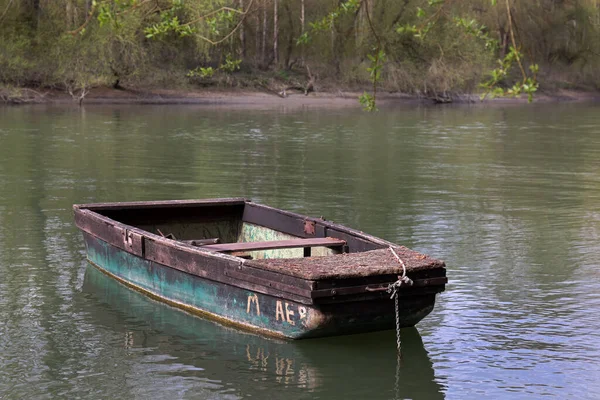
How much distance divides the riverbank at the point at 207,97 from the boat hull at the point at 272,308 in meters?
42.7

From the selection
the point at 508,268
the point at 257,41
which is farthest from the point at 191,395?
the point at 257,41

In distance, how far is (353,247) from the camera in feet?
37.9

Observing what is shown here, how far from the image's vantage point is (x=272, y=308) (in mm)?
9898

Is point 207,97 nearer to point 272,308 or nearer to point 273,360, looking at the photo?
point 272,308

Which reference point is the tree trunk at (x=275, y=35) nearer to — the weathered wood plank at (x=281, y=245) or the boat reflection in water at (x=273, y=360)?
the weathered wood plank at (x=281, y=245)

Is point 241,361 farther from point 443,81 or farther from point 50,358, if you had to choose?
point 443,81

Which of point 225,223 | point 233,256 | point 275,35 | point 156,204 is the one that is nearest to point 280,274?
point 233,256

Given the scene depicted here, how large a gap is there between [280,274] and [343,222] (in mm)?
8318

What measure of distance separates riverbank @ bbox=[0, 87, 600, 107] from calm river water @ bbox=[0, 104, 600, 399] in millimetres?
17108

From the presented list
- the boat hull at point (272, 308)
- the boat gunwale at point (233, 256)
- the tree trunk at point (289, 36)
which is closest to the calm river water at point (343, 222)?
the boat hull at point (272, 308)

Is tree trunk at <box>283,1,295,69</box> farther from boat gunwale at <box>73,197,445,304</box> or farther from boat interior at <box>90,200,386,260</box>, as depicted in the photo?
boat gunwale at <box>73,197,445,304</box>

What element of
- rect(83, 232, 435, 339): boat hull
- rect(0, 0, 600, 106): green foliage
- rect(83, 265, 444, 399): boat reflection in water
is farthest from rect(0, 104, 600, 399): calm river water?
rect(0, 0, 600, 106): green foliage

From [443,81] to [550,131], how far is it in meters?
21.5

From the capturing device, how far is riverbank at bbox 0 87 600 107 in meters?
53.0
